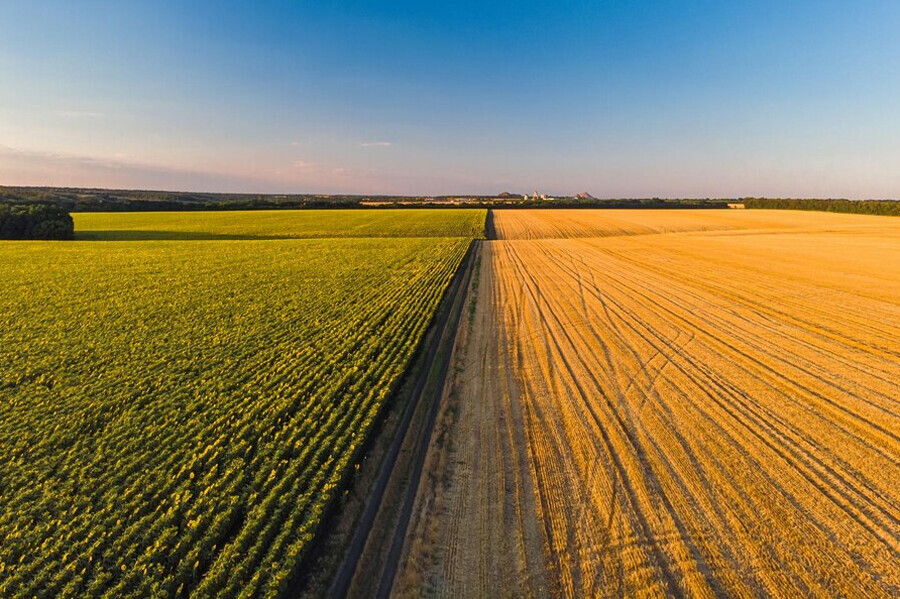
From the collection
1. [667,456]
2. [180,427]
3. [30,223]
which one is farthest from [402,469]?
[30,223]

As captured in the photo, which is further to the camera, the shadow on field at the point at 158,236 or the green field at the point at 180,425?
the shadow on field at the point at 158,236

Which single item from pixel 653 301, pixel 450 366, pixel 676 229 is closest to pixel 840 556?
pixel 450 366

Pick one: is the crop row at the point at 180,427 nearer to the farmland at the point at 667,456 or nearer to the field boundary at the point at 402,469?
the field boundary at the point at 402,469

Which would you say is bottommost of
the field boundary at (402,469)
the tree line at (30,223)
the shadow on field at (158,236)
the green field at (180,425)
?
the field boundary at (402,469)

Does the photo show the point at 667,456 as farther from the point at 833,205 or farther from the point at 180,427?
the point at 833,205

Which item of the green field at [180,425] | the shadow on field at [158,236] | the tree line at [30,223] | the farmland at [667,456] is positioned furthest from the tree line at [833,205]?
the tree line at [30,223]

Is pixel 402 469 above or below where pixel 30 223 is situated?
below
